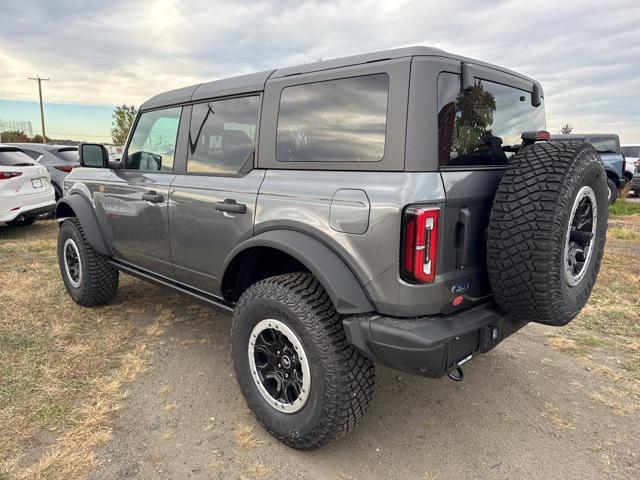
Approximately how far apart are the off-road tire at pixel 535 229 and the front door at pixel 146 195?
2.20 m

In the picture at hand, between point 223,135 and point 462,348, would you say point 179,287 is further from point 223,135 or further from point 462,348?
point 462,348

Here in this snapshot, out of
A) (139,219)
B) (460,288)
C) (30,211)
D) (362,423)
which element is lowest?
(362,423)

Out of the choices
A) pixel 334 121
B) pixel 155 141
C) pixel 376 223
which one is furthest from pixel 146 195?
pixel 376 223

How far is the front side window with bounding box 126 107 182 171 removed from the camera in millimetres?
3352

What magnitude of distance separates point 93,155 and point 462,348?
3.27m

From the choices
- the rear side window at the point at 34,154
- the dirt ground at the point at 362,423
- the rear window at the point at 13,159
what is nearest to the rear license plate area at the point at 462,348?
the dirt ground at the point at 362,423

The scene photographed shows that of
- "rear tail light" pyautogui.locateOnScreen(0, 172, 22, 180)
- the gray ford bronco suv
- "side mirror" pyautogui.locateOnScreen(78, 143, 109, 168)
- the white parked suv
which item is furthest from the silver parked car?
the gray ford bronco suv

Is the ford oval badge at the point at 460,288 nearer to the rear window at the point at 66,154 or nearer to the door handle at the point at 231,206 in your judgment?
the door handle at the point at 231,206

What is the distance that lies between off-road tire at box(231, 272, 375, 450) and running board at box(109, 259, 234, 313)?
0.59 meters

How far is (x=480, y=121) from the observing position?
239 cm

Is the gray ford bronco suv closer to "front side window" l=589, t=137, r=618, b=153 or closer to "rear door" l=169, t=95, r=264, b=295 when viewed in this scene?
"rear door" l=169, t=95, r=264, b=295

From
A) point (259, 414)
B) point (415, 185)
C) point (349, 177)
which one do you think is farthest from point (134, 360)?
point (415, 185)

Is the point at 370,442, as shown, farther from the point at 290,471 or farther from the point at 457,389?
the point at 457,389

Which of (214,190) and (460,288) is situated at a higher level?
(214,190)
